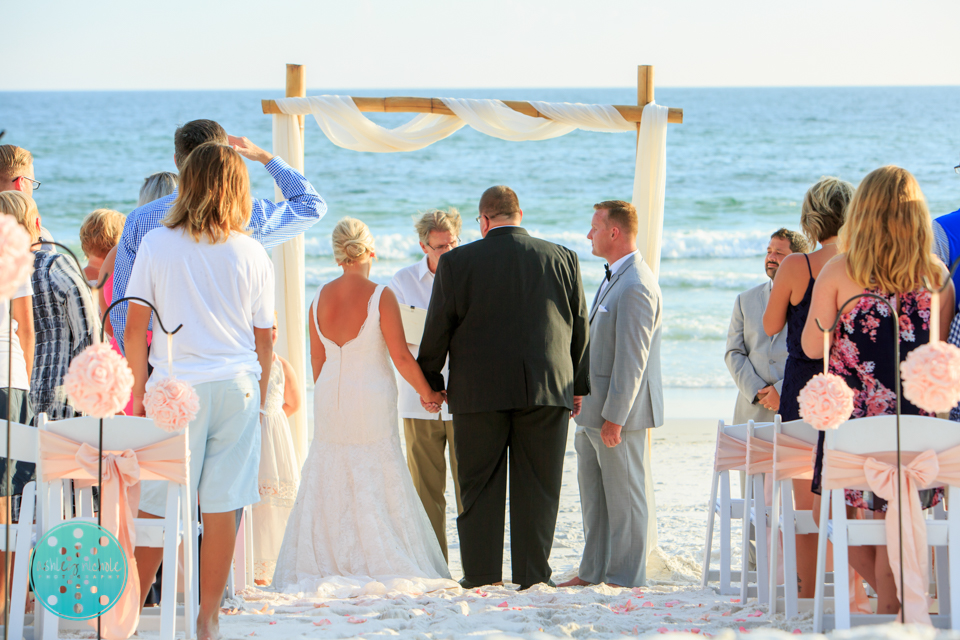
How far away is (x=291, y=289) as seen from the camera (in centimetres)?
470

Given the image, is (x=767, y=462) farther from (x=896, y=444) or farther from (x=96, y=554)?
(x=96, y=554)

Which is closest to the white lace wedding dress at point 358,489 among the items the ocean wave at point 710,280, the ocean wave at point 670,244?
the ocean wave at point 710,280

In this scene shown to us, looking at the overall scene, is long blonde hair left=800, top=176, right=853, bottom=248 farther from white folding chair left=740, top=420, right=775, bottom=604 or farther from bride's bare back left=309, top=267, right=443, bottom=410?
bride's bare back left=309, top=267, right=443, bottom=410

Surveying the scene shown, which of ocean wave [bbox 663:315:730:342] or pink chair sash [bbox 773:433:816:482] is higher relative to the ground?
ocean wave [bbox 663:315:730:342]

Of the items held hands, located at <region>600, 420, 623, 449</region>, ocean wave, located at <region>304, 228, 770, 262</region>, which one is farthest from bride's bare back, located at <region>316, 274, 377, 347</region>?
ocean wave, located at <region>304, 228, 770, 262</region>

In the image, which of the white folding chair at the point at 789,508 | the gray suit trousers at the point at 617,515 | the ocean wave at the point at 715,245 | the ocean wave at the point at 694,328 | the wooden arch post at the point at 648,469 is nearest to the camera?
the white folding chair at the point at 789,508

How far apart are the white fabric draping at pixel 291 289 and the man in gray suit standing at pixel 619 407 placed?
5.52ft

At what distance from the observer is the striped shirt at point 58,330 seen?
307 centimetres

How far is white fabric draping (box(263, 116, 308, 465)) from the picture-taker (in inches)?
185

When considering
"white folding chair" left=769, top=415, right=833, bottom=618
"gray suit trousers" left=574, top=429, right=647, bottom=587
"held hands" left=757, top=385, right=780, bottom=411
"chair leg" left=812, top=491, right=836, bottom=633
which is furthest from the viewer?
"held hands" left=757, top=385, right=780, bottom=411

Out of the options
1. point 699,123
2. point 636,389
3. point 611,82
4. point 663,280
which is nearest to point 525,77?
point 611,82

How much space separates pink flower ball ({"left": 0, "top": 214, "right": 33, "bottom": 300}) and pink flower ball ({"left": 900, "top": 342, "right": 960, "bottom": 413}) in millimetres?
2323

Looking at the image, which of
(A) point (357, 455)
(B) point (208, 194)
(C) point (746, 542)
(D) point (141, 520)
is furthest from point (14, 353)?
(C) point (746, 542)

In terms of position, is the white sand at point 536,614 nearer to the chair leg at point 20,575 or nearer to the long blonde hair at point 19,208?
the chair leg at point 20,575
